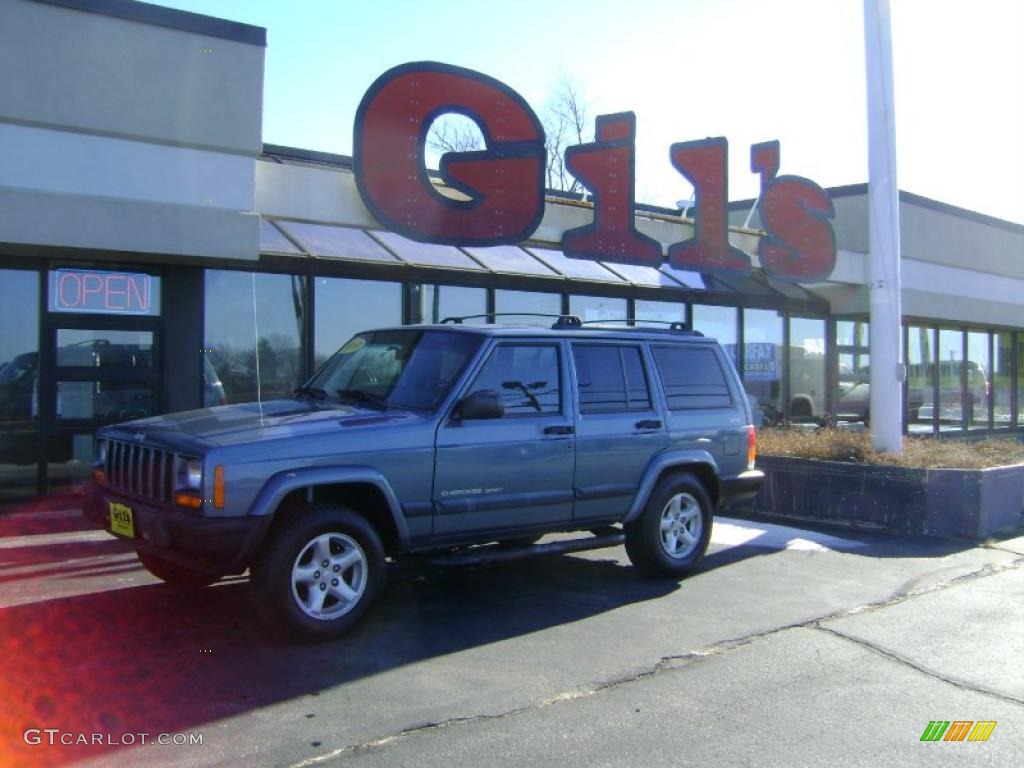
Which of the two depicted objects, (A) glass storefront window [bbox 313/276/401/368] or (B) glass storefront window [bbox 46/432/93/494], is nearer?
(B) glass storefront window [bbox 46/432/93/494]

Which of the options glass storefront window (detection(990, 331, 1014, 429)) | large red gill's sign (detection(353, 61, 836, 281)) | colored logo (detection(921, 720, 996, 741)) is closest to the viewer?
colored logo (detection(921, 720, 996, 741))

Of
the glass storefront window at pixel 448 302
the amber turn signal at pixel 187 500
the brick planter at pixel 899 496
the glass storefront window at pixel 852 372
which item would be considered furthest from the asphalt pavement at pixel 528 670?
the glass storefront window at pixel 852 372

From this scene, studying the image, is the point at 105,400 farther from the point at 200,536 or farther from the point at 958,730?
the point at 958,730

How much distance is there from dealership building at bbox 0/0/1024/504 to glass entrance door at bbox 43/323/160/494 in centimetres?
2

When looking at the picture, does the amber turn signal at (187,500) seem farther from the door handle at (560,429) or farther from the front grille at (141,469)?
the door handle at (560,429)

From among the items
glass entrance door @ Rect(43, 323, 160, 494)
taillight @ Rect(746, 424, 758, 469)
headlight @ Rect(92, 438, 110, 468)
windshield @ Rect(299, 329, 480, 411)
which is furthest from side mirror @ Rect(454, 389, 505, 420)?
glass entrance door @ Rect(43, 323, 160, 494)

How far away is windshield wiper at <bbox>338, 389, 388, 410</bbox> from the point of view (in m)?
6.13

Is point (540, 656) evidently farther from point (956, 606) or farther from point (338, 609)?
point (956, 606)

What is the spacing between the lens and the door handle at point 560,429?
21.1 ft

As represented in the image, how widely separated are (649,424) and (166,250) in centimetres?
574

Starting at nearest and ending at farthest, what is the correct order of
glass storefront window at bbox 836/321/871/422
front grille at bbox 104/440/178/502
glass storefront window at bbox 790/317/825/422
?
front grille at bbox 104/440/178/502, glass storefront window at bbox 790/317/825/422, glass storefront window at bbox 836/321/871/422

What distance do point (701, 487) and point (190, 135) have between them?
6.70 meters

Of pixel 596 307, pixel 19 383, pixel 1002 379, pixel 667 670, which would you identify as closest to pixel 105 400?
pixel 19 383

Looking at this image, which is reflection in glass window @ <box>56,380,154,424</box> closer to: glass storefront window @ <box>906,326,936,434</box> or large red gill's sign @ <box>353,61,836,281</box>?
large red gill's sign @ <box>353,61,836,281</box>
